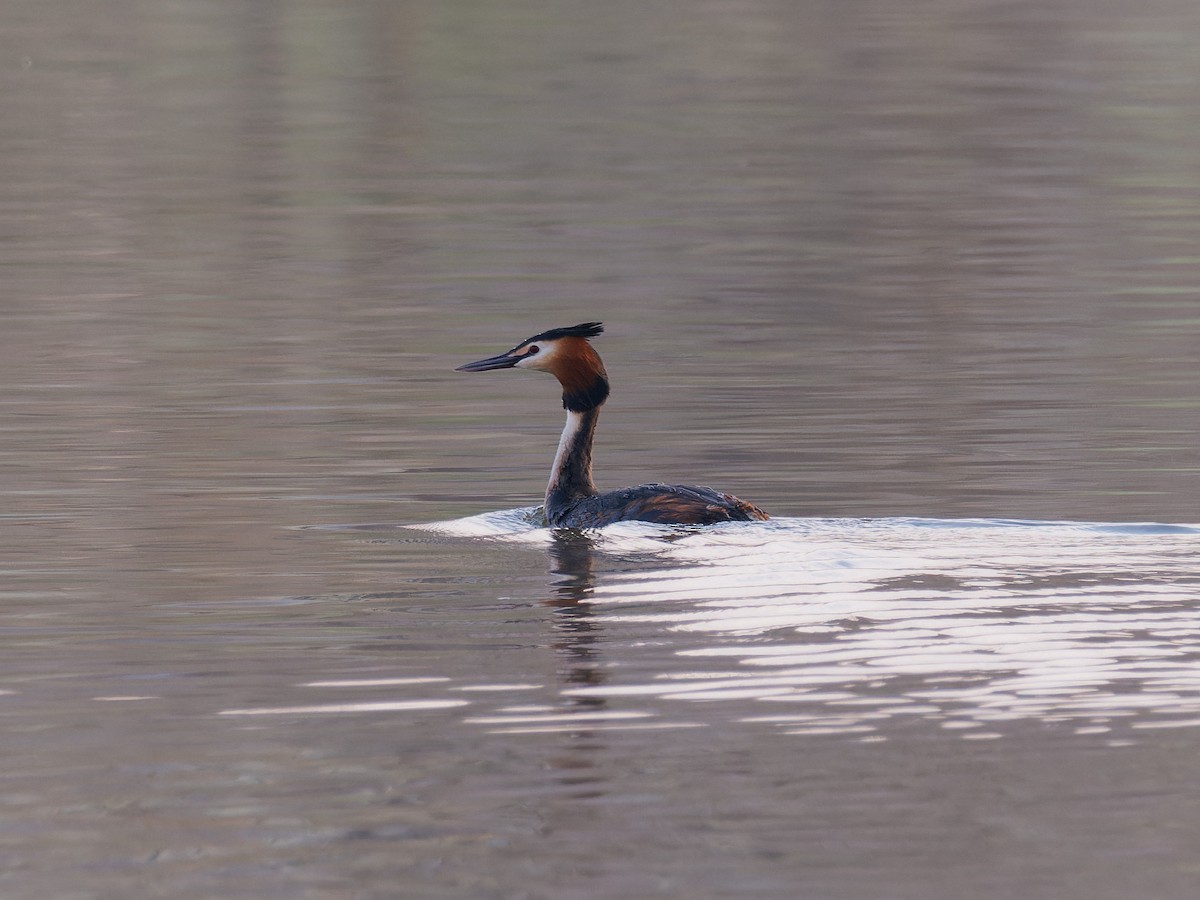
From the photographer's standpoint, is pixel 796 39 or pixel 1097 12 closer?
pixel 796 39

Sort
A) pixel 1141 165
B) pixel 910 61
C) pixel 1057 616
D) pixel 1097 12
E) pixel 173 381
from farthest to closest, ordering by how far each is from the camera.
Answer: pixel 1097 12, pixel 910 61, pixel 1141 165, pixel 173 381, pixel 1057 616

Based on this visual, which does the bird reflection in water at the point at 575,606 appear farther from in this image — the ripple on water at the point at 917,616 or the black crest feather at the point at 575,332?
the black crest feather at the point at 575,332

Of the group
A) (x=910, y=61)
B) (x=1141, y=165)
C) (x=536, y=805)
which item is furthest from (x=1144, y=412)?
(x=910, y=61)

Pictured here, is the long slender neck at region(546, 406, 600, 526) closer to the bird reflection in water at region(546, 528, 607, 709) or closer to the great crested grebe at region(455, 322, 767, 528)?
the great crested grebe at region(455, 322, 767, 528)

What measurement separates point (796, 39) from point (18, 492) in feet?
115

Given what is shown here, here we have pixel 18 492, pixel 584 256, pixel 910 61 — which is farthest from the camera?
pixel 910 61

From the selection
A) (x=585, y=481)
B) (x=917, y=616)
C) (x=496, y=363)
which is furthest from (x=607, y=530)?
(x=917, y=616)

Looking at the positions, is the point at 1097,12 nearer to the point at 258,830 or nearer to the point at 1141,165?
the point at 1141,165

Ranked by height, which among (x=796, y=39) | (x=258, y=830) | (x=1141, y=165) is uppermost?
(x=796, y=39)

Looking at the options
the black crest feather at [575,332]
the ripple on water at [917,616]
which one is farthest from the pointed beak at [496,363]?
the ripple on water at [917,616]

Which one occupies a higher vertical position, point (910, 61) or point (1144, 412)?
point (910, 61)

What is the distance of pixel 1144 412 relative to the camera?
44.2ft

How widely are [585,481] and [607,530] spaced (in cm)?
73

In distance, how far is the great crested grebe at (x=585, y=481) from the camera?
10.2 metres
